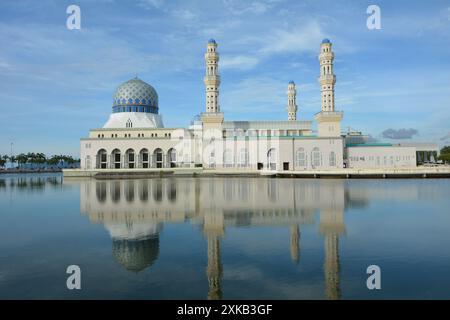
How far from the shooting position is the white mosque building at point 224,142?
58562 millimetres

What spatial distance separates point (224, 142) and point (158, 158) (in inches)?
Result: 611

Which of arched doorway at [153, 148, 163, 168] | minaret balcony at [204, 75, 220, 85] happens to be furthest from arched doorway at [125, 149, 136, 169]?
minaret balcony at [204, 75, 220, 85]

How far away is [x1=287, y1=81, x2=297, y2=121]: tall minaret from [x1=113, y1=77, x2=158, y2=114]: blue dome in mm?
32511

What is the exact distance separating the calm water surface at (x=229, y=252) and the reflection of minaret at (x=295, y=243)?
2.5 inches

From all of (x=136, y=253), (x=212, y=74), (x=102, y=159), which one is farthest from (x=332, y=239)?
(x=102, y=159)

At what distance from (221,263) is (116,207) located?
12164 millimetres

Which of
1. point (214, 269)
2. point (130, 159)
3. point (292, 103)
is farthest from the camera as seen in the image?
point (292, 103)

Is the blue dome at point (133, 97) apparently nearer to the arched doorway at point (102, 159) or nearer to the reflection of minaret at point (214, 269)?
the arched doorway at point (102, 159)

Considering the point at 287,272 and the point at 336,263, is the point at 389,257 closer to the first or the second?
the point at 336,263

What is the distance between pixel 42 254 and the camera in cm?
990

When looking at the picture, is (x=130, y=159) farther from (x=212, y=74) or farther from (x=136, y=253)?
(x=136, y=253)

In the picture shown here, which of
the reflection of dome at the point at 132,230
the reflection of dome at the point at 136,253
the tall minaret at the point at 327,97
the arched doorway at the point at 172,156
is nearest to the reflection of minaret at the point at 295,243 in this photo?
the reflection of dome at the point at 136,253

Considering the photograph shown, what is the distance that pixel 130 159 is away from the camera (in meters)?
66.5
